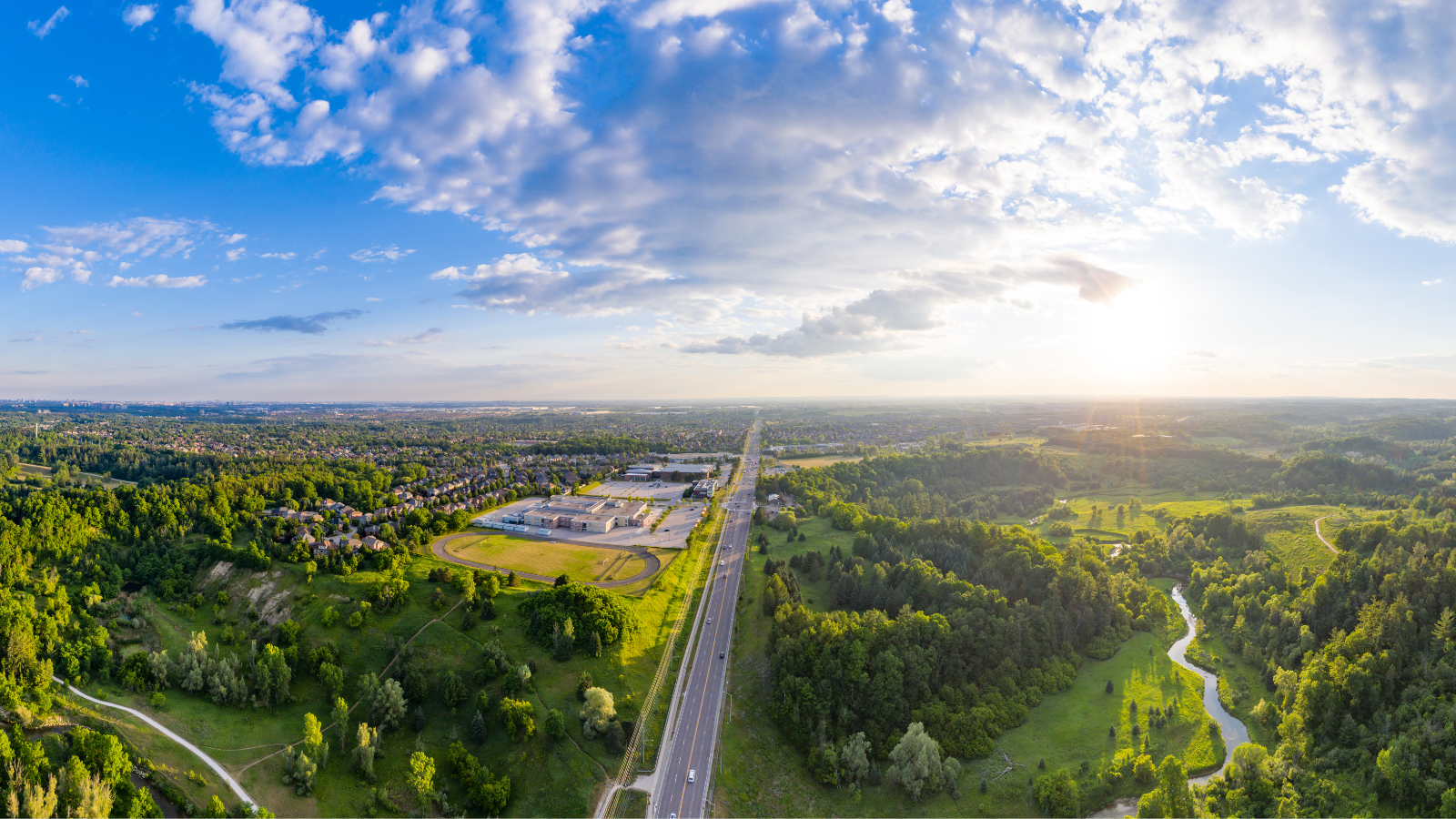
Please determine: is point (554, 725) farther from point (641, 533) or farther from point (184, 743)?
point (641, 533)

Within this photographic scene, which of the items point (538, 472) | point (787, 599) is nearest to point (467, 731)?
point (787, 599)

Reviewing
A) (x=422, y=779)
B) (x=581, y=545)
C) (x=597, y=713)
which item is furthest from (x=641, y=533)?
(x=422, y=779)

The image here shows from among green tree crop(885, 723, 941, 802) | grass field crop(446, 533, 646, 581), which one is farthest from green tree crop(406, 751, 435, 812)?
green tree crop(885, 723, 941, 802)

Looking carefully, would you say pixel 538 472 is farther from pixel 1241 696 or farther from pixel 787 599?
pixel 1241 696

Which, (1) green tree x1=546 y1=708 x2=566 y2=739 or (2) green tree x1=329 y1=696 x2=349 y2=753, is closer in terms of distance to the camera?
(1) green tree x1=546 y1=708 x2=566 y2=739

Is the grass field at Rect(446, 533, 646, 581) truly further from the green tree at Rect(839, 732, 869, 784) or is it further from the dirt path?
the green tree at Rect(839, 732, 869, 784)

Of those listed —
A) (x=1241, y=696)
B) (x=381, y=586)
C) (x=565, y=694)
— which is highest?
(x=381, y=586)
